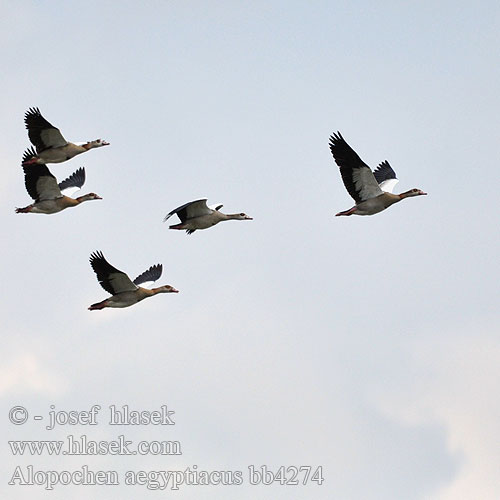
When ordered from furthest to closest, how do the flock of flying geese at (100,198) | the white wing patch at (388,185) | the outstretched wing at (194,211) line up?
the white wing patch at (388,185) < the outstretched wing at (194,211) < the flock of flying geese at (100,198)

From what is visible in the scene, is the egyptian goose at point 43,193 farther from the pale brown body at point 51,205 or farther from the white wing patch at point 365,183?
the white wing patch at point 365,183

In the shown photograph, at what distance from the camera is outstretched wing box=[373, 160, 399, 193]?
140 ft

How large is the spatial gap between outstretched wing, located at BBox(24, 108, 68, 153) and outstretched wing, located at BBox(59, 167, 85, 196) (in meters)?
3.04

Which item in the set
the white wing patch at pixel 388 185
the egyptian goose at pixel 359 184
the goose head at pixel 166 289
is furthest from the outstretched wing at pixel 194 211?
the white wing patch at pixel 388 185

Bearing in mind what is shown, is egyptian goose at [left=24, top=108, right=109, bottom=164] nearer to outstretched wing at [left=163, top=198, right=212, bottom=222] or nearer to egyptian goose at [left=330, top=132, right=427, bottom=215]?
outstretched wing at [left=163, top=198, right=212, bottom=222]

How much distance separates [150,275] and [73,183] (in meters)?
5.21

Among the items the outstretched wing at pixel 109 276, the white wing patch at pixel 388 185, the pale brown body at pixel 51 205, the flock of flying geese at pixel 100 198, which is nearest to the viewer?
the outstretched wing at pixel 109 276

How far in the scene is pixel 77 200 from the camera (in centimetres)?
4447

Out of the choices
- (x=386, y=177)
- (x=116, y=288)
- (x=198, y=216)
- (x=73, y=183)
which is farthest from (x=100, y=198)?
(x=386, y=177)

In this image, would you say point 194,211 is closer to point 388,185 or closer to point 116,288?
point 116,288

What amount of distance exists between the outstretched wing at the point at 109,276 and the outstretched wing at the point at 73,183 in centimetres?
767

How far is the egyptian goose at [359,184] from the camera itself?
127 ft

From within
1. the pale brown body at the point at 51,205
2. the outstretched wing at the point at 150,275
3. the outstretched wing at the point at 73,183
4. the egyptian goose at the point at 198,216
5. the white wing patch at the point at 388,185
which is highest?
the outstretched wing at the point at 73,183

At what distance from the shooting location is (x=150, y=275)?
141ft
